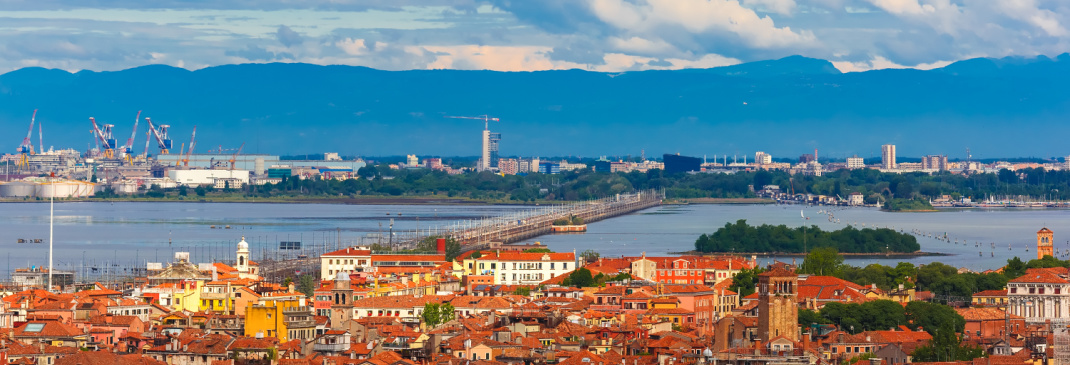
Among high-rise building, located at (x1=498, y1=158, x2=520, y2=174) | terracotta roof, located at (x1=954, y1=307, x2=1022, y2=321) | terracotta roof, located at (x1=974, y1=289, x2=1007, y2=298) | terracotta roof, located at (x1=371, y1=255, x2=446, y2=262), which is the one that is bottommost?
terracotta roof, located at (x1=954, y1=307, x2=1022, y2=321)

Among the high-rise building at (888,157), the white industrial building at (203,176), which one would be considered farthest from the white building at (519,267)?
the high-rise building at (888,157)

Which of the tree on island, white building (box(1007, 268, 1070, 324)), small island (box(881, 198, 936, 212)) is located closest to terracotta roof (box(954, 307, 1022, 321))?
white building (box(1007, 268, 1070, 324))

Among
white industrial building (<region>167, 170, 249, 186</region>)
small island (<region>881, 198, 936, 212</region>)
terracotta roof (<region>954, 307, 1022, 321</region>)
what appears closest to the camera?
terracotta roof (<region>954, 307, 1022, 321</region>)

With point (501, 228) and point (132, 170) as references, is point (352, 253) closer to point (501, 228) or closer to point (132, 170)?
point (501, 228)

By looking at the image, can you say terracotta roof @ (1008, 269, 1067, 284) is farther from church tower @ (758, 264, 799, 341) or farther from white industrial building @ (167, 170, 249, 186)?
white industrial building @ (167, 170, 249, 186)

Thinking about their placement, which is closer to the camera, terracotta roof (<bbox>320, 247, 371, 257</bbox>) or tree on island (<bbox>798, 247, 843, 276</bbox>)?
tree on island (<bbox>798, 247, 843, 276</bbox>)

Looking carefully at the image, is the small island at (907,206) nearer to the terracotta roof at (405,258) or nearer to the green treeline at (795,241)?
the green treeline at (795,241)

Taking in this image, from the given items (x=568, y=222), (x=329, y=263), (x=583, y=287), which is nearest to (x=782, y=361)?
(x=583, y=287)

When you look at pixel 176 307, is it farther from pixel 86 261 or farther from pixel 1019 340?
pixel 86 261
